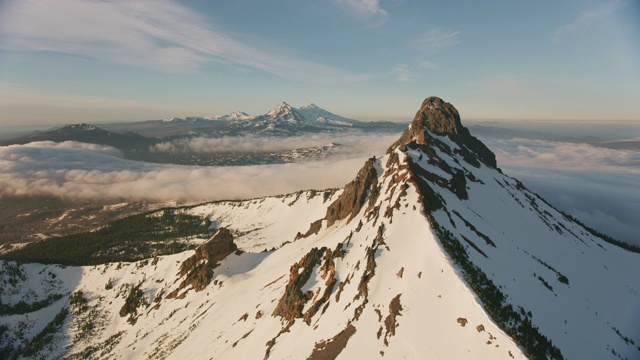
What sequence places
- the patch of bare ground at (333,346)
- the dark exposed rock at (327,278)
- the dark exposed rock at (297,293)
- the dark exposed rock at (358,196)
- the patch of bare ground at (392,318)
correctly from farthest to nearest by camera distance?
the dark exposed rock at (358,196) → the dark exposed rock at (297,293) → the dark exposed rock at (327,278) → the patch of bare ground at (333,346) → the patch of bare ground at (392,318)

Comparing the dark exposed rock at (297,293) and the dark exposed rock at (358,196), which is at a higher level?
the dark exposed rock at (358,196)

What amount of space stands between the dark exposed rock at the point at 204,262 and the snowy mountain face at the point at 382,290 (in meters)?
0.72

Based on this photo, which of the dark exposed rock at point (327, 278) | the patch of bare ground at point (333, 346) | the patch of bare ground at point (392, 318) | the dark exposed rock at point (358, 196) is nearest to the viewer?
the patch of bare ground at point (392, 318)

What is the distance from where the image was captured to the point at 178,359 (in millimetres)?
83438

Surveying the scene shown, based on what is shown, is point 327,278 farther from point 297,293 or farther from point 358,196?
point 358,196

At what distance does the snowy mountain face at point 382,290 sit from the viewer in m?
50.9

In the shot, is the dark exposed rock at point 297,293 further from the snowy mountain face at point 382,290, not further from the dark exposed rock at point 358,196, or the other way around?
the dark exposed rock at point 358,196

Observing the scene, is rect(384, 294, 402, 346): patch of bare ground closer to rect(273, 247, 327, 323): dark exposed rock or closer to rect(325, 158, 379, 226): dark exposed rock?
rect(273, 247, 327, 323): dark exposed rock

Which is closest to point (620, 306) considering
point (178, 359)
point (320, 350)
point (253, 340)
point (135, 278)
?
point (320, 350)

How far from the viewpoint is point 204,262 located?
430ft

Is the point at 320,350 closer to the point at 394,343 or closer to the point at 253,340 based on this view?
the point at 394,343

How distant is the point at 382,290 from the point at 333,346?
46.0 feet

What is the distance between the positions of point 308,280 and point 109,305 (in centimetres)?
11359

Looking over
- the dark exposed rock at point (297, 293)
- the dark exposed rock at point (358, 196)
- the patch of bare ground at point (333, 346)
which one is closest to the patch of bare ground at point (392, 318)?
the patch of bare ground at point (333, 346)
